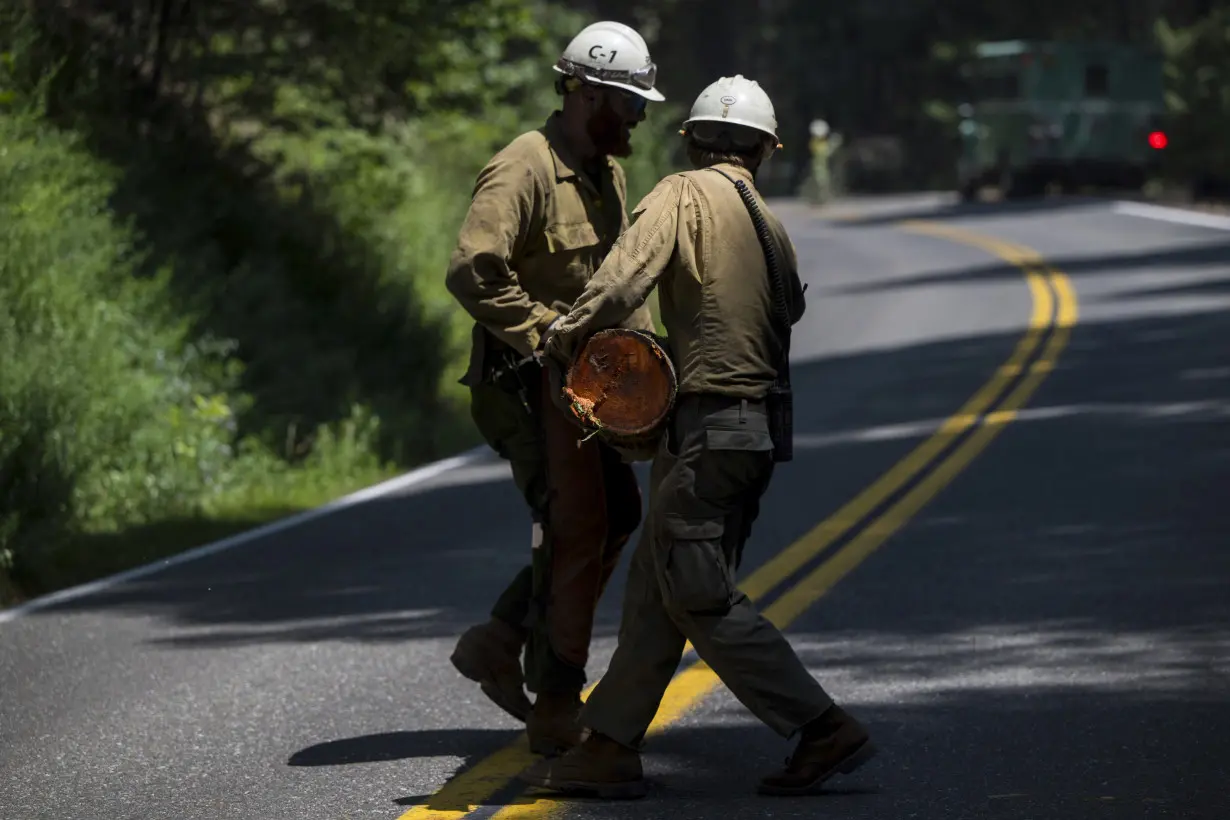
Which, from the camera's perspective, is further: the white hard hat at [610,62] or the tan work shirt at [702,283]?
the white hard hat at [610,62]

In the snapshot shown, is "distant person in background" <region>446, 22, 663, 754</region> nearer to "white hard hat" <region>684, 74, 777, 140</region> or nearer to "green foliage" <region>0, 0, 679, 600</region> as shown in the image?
"white hard hat" <region>684, 74, 777, 140</region>

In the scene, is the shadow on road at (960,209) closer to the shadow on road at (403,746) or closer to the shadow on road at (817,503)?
the shadow on road at (817,503)

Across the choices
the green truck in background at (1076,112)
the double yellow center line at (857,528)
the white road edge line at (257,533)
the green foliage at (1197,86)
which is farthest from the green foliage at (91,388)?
the green foliage at (1197,86)

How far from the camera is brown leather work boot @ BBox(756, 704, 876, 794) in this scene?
20.9 feet

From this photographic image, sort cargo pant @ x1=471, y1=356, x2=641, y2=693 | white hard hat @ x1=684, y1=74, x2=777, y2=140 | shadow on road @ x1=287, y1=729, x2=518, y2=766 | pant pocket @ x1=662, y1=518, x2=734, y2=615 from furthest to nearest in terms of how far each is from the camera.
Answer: shadow on road @ x1=287, y1=729, x2=518, y2=766 < cargo pant @ x1=471, y1=356, x2=641, y2=693 < white hard hat @ x1=684, y1=74, x2=777, y2=140 < pant pocket @ x1=662, y1=518, x2=734, y2=615

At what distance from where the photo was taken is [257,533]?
12.4m

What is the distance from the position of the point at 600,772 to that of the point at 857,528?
16.8ft

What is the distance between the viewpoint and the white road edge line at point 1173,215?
118 ft

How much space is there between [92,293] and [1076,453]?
239 inches

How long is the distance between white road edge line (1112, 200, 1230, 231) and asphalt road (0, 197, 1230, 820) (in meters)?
20.6

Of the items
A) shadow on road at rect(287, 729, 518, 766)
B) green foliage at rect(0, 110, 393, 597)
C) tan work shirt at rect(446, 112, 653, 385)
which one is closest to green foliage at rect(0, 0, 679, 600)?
green foliage at rect(0, 110, 393, 597)

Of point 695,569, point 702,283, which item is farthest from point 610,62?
point 695,569

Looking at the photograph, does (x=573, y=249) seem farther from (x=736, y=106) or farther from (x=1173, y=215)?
(x=1173, y=215)

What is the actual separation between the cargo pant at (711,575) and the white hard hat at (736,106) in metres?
0.78
